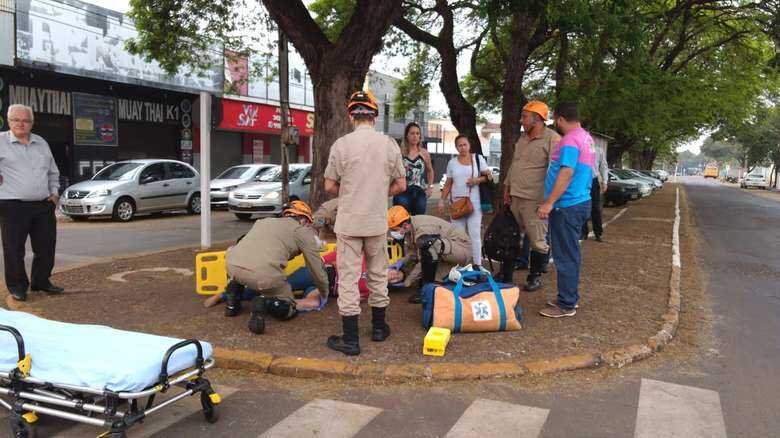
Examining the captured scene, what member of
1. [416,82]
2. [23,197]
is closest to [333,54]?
[23,197]

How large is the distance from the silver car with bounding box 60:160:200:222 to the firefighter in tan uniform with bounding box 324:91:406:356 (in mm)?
11613

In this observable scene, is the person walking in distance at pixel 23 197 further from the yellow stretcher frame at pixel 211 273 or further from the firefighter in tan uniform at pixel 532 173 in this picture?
the firefighter in tan uniform at pixel 532 173

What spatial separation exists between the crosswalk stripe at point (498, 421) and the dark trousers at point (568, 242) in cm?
196

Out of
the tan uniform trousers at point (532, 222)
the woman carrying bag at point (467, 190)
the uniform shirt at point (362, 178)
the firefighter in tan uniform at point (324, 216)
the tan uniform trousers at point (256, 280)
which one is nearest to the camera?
the uniform shirt at point (362, 178)

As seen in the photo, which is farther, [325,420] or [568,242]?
[568,242]

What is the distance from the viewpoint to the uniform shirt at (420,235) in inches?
231

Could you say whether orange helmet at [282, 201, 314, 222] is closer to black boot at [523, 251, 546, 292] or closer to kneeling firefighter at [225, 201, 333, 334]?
kneeling firefighter at [225, 201, 333, 334]

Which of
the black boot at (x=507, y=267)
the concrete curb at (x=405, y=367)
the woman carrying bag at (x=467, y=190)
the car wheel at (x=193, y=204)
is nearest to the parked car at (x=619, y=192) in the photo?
the car wheel at (x=193, y=204)

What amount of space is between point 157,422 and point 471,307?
8.34 feet

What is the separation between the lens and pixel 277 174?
1673 centimetres

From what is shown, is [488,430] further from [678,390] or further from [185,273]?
[185,273]

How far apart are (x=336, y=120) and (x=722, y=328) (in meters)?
4.81

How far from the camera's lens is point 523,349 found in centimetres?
478

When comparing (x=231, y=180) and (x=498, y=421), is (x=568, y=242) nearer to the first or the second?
(x=498, y=421)
